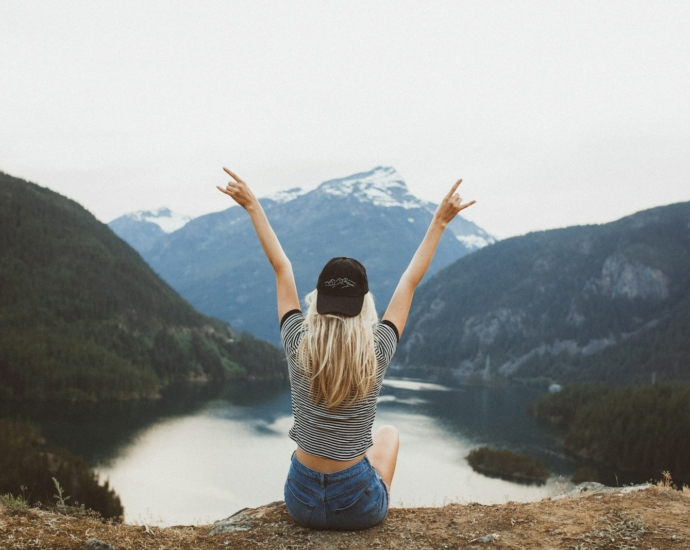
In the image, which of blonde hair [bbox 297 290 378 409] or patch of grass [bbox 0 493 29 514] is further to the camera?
patch of grass [bbox 0 493 29 514]

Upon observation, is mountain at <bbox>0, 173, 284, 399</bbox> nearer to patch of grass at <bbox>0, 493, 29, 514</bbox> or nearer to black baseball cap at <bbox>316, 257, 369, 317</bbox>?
patch of grass at <bbox>0, 493, 29, 514</bbox>

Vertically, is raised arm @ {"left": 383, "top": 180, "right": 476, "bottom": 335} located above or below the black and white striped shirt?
above

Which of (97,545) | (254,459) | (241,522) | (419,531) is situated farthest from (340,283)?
(254,459)

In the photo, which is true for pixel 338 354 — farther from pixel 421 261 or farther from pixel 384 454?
pixel 384 454

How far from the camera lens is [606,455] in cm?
6856

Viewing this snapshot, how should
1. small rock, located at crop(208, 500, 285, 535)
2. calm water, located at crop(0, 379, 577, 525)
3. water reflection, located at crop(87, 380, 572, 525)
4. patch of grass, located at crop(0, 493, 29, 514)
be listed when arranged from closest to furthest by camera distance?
1. patch of grass, located at crop(0, 493, 29, 514)
2. small rock, located at crop(208, 500, 285, 535)
3. water reflection, located at crop(87, 380, 572, 525)
4. calm water, located at crop(0, 379, 577, 525)

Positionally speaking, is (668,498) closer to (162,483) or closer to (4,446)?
(162,483)

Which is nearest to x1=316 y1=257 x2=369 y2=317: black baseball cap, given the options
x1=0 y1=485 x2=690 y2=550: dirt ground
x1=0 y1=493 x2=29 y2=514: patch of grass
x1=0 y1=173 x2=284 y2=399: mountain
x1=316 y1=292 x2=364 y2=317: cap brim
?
x1=316 y1=292 x2=364 y2=317: cap brim

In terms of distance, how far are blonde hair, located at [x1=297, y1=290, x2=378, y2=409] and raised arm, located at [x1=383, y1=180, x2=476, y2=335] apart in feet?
1.79

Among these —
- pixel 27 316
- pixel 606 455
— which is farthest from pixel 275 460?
pixel 27 316

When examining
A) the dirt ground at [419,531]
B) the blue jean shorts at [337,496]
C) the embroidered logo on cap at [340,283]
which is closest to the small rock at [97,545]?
the dirt ground at [419,531]

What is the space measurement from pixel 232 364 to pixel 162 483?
349 ft

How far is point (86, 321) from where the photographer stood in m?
128

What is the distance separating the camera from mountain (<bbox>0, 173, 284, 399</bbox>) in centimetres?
9875
